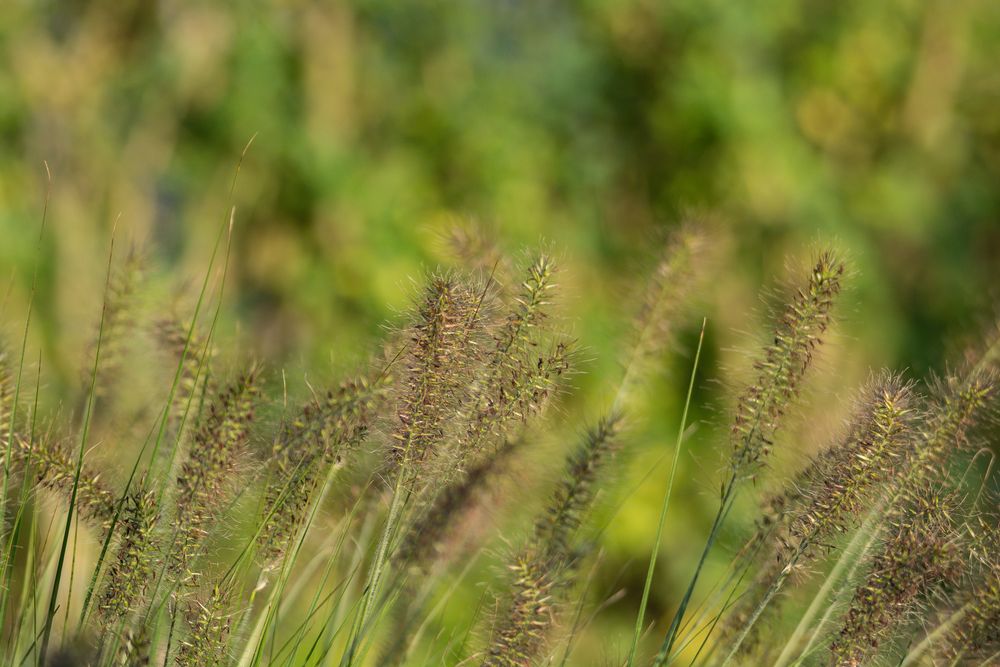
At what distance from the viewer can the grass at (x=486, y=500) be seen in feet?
4.73

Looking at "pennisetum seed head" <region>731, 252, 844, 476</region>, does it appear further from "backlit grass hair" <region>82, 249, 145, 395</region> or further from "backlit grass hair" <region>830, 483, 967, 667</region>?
"backlit grass hair" <region>82, 249, 145, 395</region>

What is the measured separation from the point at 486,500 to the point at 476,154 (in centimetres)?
445

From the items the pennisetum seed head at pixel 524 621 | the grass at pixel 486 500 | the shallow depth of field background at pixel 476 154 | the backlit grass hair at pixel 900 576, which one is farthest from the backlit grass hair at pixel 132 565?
the shallow depth of field background at pixel 476 154

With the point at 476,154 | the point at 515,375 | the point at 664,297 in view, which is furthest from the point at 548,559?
the point at 476,154

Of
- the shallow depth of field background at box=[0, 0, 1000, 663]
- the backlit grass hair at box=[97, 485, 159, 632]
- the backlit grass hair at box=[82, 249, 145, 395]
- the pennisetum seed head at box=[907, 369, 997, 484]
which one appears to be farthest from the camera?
the shallow depth of field background at box=[0, 0, 1000, 663]

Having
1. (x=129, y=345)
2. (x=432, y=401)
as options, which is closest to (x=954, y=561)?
(x=432, y=401)

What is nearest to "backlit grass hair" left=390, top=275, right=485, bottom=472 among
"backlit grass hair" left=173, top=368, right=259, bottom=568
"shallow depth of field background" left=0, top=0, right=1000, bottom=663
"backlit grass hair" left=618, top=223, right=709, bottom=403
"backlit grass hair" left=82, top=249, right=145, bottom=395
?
"backlit grass hair" left=173, top=368, right=259, bottom=568

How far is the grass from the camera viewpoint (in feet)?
4.73

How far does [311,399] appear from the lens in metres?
1.58

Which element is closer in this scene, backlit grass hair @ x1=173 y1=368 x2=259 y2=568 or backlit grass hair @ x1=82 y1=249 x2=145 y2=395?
backlit grass hair @ x1=173 y1=368 x2=259 y2=568

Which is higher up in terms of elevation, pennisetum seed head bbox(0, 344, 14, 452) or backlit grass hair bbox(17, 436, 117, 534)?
pennisetum seed head bbox(0, 344, 14, 452)

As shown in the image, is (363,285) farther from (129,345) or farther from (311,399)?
(311,399)

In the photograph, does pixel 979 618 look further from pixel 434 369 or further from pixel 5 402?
pixel 5 402

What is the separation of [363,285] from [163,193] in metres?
1.33
